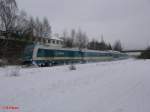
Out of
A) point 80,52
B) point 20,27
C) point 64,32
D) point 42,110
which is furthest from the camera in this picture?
point 64,32

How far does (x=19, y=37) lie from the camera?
40.5 m

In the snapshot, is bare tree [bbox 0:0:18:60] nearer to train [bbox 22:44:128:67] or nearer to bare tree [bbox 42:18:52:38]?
train [bbox 22:44:128:67]

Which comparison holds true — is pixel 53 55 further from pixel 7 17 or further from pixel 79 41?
pixel 79 41

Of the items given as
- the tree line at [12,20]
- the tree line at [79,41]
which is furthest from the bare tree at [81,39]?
the tree line at [12,20]

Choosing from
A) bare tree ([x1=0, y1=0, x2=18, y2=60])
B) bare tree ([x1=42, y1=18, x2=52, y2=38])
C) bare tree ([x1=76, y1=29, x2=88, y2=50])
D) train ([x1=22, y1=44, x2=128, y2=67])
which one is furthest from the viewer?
bare tree ([x1=76, y1=29, x2=88, y2=50])

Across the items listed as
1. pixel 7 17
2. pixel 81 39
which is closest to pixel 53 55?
pixel 7 17

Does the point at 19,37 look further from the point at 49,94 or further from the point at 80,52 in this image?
the point at 49,94

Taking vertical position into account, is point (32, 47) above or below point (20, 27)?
below

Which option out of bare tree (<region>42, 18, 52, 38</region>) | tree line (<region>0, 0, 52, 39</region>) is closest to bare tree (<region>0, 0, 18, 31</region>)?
tree line (<region>0, 0, 52, 39</region>)

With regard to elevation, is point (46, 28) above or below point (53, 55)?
above

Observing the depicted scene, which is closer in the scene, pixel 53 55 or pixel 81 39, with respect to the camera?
pixel 53 55

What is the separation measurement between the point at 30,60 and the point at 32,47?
6.02ft

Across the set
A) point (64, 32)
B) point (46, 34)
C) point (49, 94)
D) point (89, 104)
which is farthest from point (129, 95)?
point (64, 32)

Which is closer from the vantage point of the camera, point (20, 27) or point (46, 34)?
point (20, 27)
